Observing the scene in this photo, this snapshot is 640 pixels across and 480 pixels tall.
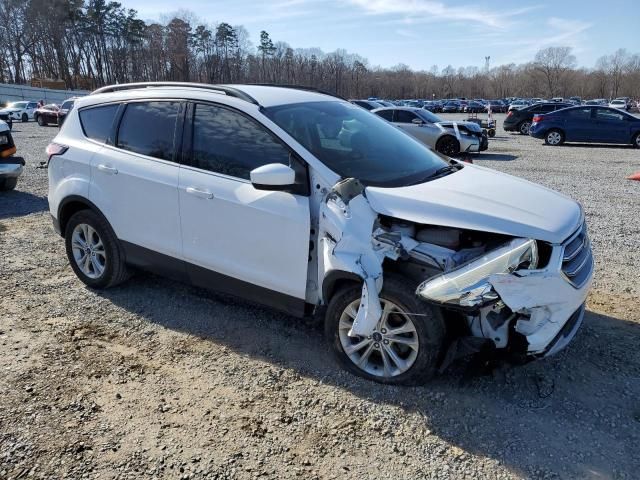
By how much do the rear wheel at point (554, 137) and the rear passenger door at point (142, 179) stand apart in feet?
65.9

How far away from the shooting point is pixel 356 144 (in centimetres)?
393

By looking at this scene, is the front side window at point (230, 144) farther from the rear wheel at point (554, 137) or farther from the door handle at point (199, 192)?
the rear wheel at point (554, 137)

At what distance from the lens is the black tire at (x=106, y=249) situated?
4.54m

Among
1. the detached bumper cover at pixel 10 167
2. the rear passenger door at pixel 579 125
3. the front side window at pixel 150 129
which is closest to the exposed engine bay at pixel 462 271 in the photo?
the front side window at pixel 150 129

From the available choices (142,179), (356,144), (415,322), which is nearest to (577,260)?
(415,322)

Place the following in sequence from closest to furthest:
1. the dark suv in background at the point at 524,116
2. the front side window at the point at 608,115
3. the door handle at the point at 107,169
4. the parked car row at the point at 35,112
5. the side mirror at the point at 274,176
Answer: the side mirror at the point at 274,176, the door handle at the point at 107,169, the front side window at the point at 608,115, the dark suv in background at the point at 524,116, the parked car row at the point at 35,112

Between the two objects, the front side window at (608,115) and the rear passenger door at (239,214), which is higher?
the rear passenger door at (239,214)

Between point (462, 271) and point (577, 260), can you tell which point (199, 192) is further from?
point (577, 260)

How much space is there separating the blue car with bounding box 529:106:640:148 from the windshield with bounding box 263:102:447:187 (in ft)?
61.1

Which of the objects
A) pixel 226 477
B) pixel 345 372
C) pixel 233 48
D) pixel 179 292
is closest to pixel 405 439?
pixel 345 372

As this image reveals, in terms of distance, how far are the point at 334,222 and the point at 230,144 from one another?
3.73 ft

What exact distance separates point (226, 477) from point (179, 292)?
8.28 feet

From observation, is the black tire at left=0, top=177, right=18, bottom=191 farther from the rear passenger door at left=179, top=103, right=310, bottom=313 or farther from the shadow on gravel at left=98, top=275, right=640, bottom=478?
the rear passenger door at left=179, top=103, right=310, bottom=313

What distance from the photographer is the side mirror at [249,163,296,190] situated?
10.7 ft
